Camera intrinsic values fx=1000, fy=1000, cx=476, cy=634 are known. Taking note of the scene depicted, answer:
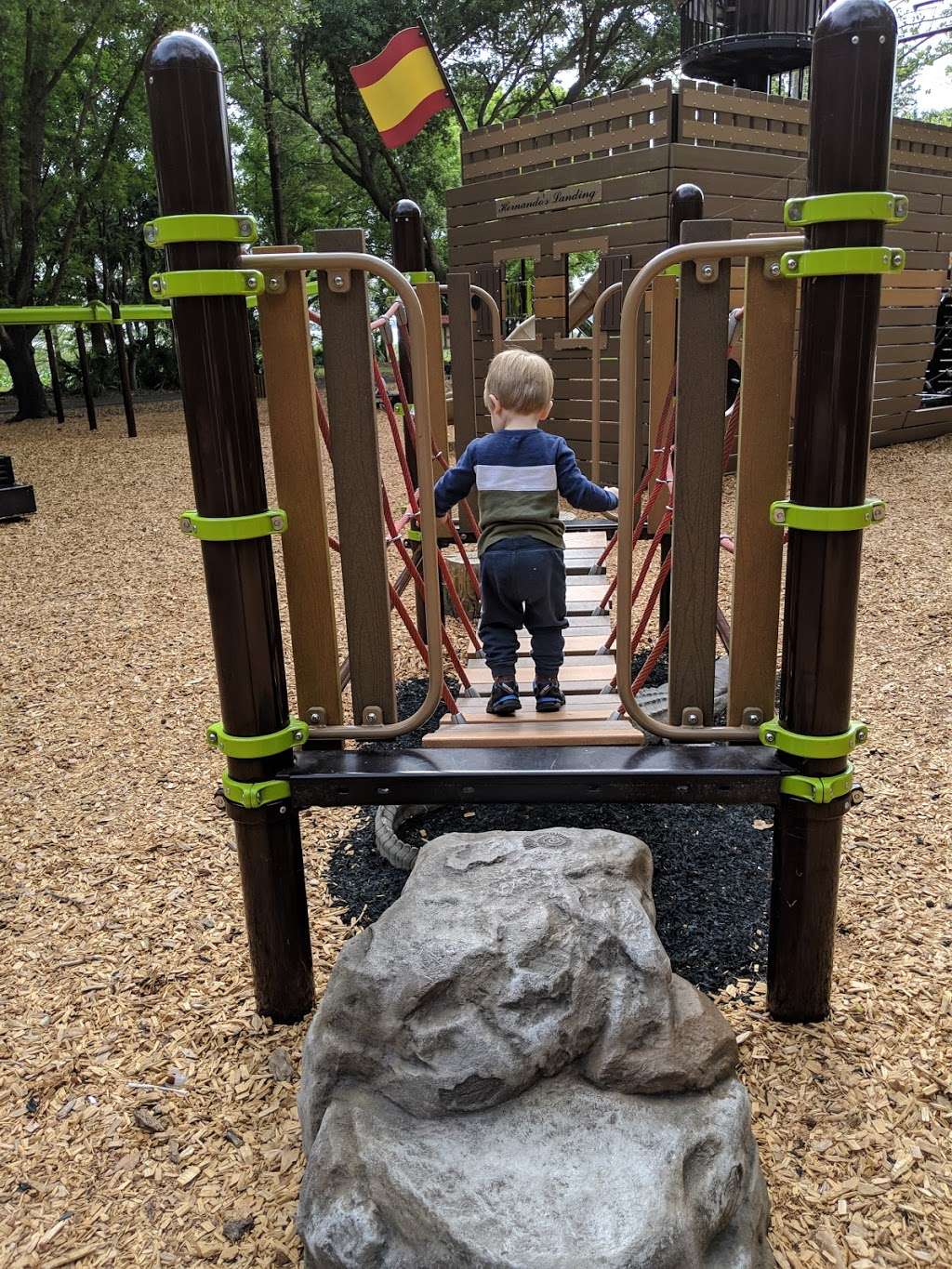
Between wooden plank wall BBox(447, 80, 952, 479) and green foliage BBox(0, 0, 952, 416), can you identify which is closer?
wooden plank wall BBox(447, 80, 952, 479)

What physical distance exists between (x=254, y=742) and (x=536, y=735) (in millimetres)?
723

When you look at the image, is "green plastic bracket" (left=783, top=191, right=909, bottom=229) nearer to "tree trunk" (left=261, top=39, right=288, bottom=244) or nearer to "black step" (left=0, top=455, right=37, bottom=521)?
"black step" (left=0, top=455, right=37, bottom=521)

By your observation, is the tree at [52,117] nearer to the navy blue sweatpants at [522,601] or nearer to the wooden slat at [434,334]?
the wooden slat at [434,334]

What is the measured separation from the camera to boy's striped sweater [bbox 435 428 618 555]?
284 cm

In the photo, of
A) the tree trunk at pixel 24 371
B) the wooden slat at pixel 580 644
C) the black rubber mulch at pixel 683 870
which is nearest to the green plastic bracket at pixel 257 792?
the black rubber mulch at pixel 683 870

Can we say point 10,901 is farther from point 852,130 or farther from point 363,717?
point 852,130

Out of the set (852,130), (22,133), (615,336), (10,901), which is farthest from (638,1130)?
(22,133)

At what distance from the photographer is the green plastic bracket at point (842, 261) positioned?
1949mm

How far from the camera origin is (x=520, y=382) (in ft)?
9.03

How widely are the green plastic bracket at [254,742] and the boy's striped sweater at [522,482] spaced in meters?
0.89

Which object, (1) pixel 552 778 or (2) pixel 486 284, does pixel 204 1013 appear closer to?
(1) pixel 552 778

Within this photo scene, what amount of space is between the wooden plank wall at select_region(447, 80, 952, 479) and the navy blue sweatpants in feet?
19.0

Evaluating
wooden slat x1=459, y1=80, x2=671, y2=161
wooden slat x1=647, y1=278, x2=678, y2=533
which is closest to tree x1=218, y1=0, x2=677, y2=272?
wooden slat x1=459, y1=80, x2=671, y2=161

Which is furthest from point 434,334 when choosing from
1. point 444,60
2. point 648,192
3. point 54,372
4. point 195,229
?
point 444,60
